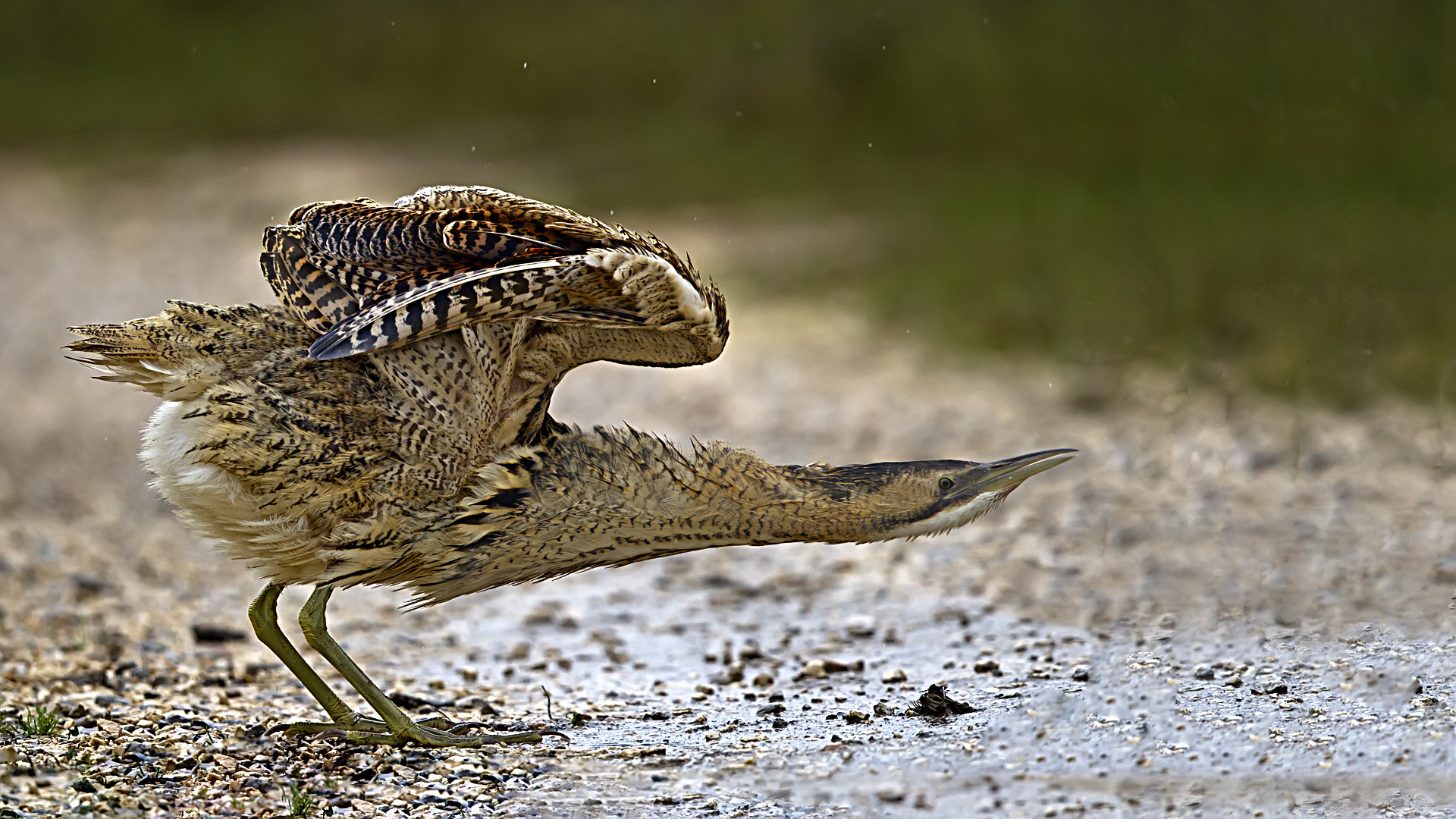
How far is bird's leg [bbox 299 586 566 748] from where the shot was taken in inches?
208

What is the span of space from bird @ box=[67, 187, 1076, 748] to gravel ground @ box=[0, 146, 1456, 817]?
0.74 m

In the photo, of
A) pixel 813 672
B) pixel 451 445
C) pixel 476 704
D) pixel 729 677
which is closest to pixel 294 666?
pixel 476 704

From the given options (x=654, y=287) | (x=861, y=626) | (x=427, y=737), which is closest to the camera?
(x=654, y=287)

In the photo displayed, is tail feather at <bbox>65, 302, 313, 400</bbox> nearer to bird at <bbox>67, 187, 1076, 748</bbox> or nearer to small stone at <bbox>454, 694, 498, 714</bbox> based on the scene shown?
bird at <bbox>67, 187, 1076, 748</bbox>

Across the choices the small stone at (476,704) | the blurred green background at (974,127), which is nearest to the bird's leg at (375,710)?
the small stone at (476,704)

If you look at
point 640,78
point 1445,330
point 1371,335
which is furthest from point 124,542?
point 640,78

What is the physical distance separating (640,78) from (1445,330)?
62.0ft

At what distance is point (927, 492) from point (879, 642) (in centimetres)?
185

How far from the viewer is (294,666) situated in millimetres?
5406

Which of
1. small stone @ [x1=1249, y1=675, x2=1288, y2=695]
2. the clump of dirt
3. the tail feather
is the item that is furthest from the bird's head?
the tail feather

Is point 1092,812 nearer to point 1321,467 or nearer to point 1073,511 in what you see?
point 1073,511

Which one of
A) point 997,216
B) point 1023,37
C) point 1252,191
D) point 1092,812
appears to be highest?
point 1023,37

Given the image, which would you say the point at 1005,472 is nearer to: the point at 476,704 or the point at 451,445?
the point at 451,445

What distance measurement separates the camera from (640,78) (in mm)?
27875
